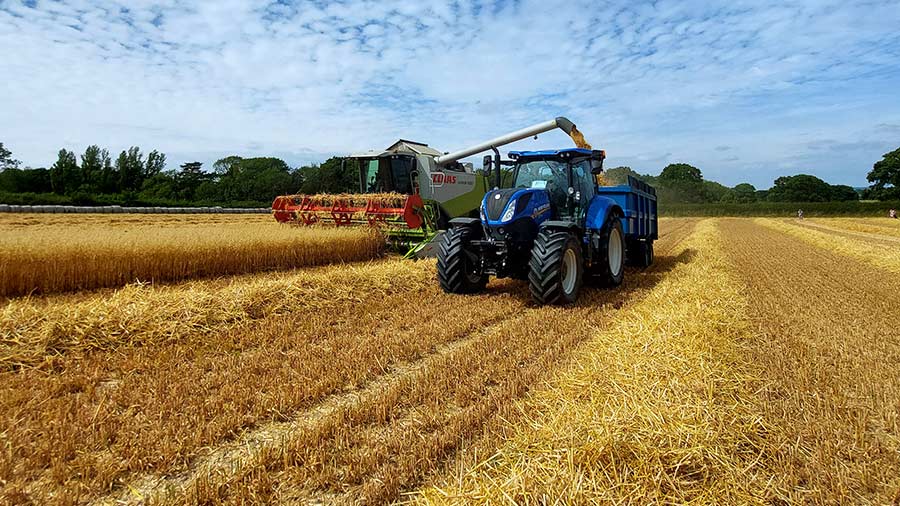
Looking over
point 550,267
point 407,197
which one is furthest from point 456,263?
point 407,197

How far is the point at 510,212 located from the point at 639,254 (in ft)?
15.9

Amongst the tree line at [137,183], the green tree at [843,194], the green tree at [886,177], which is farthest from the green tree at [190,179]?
the green tree at [843,194]

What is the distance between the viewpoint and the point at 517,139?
504 inches

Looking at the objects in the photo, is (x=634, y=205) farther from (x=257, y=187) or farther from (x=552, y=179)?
(x=257, y=187)

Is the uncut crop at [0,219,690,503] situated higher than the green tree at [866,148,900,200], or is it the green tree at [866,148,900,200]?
the green tree at [866,148,900,200]

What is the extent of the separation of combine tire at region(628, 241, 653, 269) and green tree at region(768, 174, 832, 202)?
8020cm

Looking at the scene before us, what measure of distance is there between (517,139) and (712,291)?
708 centimetres

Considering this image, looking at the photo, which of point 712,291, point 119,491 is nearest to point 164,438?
point 119,491

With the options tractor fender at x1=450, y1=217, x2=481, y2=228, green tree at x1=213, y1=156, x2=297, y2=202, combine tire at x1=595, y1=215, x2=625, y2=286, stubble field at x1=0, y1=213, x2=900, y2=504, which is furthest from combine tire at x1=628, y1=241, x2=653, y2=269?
green tree at x1=213, y1=156, x2=297, y2=202

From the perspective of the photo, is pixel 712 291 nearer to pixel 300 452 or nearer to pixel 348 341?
pixel 348 341

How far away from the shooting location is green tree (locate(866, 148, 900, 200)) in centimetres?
Answer: 5888

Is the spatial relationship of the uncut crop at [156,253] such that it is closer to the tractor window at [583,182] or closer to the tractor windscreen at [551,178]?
the tractor windscreen at [551,178]

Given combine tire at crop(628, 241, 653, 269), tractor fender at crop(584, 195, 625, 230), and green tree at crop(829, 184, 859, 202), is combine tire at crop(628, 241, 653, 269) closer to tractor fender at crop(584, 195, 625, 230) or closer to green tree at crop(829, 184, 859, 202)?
tractor fender at crop(584, 195, 625, 230)

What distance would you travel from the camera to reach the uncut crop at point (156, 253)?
7.09 m
